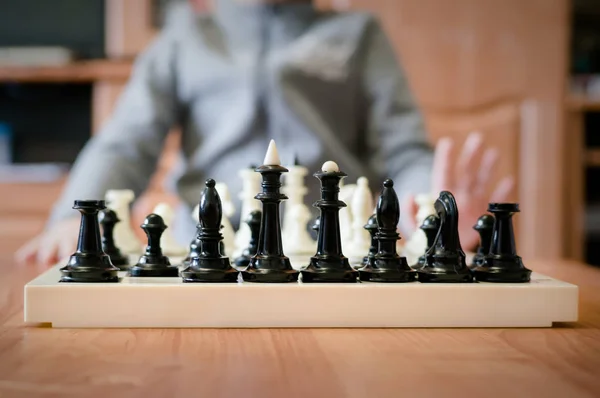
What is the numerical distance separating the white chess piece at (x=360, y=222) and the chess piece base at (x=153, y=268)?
11.9 inches

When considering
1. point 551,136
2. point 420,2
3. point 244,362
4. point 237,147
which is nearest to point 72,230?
point 237,147

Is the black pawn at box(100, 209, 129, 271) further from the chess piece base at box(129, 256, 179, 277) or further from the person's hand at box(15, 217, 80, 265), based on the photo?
the person's hand at box(15, 217, 80, 265)

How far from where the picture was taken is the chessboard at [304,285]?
2.65 feet

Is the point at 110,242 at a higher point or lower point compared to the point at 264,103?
lower

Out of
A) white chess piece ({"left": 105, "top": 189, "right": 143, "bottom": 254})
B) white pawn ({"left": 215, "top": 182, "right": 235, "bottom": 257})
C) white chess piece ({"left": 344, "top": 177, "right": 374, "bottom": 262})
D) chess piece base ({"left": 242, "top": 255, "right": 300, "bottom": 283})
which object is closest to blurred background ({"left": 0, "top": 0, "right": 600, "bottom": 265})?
white chess piece ({"left": 105, "top": 189, "right": 143, "bottom": 254})

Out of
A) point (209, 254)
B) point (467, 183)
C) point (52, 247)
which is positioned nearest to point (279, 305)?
point (209, 254)

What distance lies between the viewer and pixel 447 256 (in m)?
0.86

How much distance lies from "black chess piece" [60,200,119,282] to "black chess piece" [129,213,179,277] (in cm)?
3

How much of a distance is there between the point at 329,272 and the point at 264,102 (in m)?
1.35

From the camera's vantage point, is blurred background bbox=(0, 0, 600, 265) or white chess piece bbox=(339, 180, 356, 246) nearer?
white chess piece bbox=(339, 180, 356, 246)

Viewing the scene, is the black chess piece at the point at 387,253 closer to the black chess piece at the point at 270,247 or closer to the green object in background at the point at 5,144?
the black chess piece at the point at 270,247

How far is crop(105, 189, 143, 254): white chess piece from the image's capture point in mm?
1250

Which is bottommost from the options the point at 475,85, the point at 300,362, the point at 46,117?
the point at 300,362

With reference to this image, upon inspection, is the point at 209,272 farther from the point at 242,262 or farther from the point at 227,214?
the point at 227,214
